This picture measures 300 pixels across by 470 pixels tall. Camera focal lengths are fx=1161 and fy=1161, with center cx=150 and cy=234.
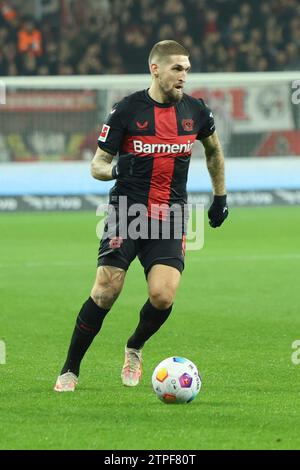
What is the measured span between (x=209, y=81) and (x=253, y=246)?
Result: 18.4 feet

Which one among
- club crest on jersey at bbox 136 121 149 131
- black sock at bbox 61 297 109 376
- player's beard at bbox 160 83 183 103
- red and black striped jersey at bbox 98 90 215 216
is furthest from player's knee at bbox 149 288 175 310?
player's beard at bbox 160 83 183 103

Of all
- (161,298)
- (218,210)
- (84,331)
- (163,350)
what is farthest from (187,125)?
(163,350)

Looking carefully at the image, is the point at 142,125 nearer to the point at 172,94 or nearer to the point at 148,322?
the point at 172,94

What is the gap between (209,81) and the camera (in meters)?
21.3

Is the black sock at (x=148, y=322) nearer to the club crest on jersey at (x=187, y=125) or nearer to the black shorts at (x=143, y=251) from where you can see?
the black shorts at (x=143, y=251)

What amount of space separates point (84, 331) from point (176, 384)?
79cm

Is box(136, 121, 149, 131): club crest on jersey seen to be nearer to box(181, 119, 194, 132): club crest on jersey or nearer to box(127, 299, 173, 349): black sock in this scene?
box(181, 119, 194, 132): club crest on jersey

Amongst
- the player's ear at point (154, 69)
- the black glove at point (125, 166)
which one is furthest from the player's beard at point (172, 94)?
the black glove at point (125, 166)

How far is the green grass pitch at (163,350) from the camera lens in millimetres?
5719

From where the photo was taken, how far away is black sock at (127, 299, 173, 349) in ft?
23.2

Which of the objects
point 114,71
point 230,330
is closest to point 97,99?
point 114,71

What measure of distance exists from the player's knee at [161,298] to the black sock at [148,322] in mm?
50
